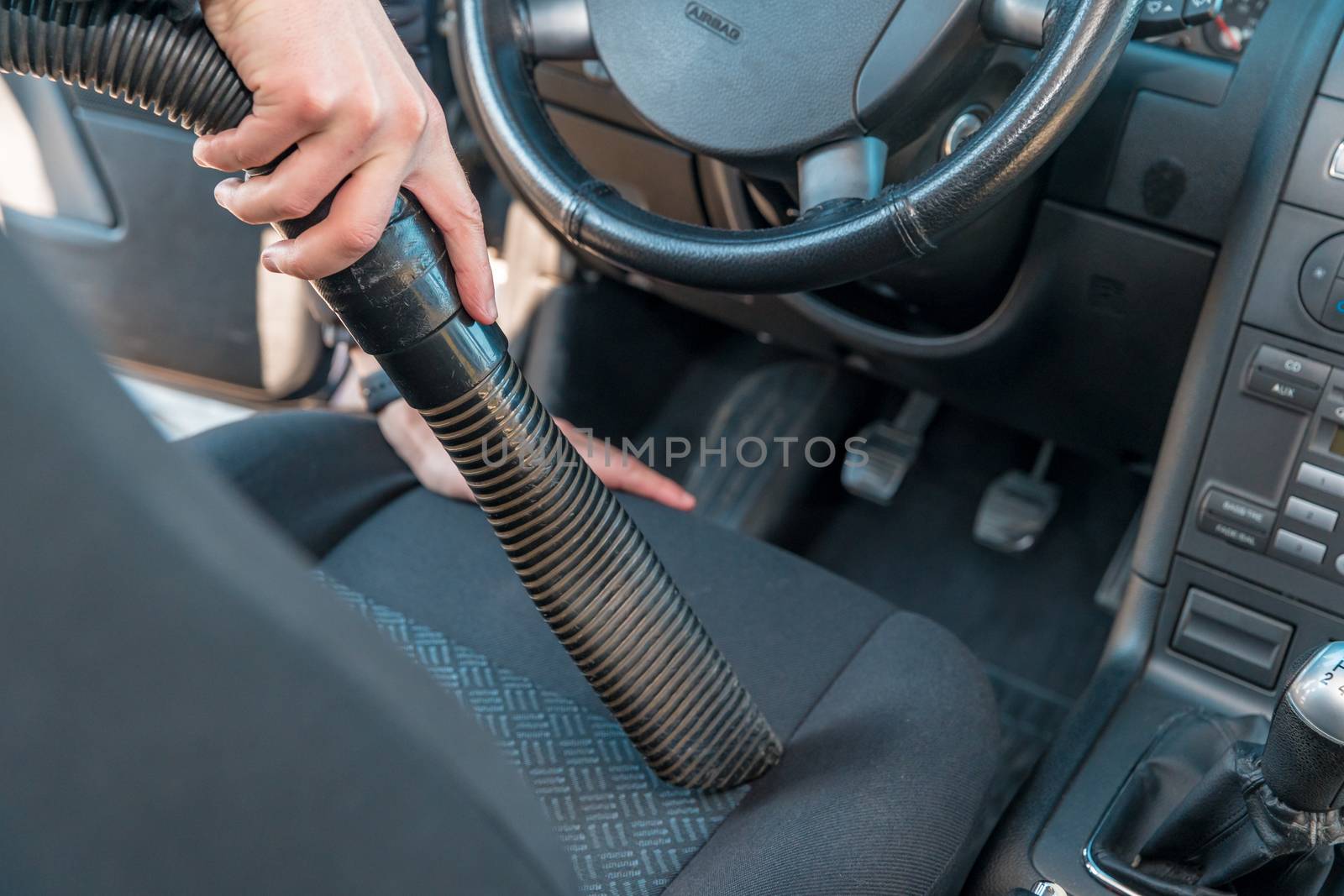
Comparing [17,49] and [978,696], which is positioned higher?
[17,49]

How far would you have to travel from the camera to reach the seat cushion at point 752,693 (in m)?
0.67

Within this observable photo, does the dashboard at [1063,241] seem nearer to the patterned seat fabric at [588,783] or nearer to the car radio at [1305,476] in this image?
the car radio at [1305,476]

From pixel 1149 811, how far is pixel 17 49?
0.76m

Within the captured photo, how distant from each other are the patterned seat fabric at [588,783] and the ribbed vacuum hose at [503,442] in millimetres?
18

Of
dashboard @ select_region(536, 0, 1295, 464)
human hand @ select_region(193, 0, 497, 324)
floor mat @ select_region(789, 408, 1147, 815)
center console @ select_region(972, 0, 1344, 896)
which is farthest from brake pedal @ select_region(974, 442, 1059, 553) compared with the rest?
human hand @ select_region(193, 0, 497, 324)

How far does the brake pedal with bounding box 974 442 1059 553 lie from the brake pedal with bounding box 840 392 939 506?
0.11 metres

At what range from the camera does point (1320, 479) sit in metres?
0.84

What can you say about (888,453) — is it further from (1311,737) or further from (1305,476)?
(1311,737)

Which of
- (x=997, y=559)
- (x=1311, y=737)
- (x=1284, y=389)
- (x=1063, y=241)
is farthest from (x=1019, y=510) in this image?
(x=1311, y=737)

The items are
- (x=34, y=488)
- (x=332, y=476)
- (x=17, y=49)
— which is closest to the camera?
(x=34, y=488)

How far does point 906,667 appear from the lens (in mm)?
816

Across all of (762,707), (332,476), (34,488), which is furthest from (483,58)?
(34,488)

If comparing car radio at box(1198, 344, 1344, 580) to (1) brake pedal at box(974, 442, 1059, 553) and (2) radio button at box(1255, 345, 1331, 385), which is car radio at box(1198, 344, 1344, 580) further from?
(1) brake pedal at box(974, 442, 1059, 553)

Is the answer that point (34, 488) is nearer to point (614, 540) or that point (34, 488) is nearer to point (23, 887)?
point (23, 887)
